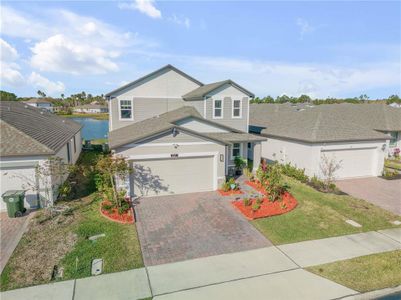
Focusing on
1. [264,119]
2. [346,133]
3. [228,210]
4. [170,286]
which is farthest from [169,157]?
[264,119]

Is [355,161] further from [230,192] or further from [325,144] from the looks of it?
[230,192]

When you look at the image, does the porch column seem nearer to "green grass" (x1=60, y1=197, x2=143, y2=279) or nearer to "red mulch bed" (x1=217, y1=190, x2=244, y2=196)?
"red mulch bed" (x1=217, y1=190, x2=244, y2=196)

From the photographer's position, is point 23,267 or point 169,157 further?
point 169,157

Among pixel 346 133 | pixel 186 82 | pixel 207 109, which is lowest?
pixel 346 133

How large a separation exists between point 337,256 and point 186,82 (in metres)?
17.0

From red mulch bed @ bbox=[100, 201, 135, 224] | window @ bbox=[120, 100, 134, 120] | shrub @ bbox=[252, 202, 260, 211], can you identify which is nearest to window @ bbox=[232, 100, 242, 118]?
window @ bbox=[120, 100, 134, 120]

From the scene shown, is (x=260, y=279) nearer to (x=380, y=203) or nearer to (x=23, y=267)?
(x=23, y=267)

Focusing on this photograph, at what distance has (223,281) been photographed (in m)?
7.52

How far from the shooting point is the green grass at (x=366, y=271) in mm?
7452

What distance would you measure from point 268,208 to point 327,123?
32.7 feet

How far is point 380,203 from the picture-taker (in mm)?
13969

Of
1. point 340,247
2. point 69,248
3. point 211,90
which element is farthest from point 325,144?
point 69,248

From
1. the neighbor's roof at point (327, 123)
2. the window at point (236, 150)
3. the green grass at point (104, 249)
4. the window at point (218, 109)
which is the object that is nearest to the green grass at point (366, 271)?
the green grass at point (104, 249)

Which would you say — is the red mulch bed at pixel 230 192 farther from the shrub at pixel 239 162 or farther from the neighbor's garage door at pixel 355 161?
the neighbor's garage door at pixel 355 161
